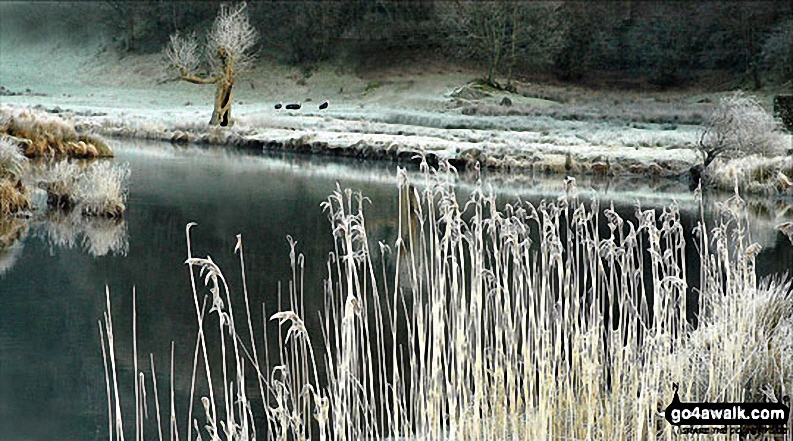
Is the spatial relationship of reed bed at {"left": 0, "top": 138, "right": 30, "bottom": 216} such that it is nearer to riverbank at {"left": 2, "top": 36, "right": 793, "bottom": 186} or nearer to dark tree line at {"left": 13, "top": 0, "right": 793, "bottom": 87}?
riverbank at {"left": 2, "top": 36, "right": 793, "bottom": 186}

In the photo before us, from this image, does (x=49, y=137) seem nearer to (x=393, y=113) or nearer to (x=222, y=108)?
(x=222, y=108)

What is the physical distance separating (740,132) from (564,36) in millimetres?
21618

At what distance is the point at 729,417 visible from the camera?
3.54 metres

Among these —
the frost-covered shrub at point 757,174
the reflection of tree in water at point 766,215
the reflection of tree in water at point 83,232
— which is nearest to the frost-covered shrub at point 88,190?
the reflection of tree in water at point 83,232

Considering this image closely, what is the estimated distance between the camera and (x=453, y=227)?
3826mm

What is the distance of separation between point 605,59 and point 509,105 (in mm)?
8886

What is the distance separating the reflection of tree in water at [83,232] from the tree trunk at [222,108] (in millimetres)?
12700

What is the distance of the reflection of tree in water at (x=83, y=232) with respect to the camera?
10.0 metres

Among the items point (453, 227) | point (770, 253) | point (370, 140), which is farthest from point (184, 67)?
point (453, 227)

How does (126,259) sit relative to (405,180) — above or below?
below

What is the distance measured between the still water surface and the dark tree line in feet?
64.2

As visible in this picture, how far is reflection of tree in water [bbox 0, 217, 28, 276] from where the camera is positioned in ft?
→ 30.4

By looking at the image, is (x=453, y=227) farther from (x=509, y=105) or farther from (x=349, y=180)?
(x=509, y=105)

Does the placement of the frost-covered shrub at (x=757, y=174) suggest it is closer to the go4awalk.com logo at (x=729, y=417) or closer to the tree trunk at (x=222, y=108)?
the go4awalk.com logo at (x=729, y=417)
